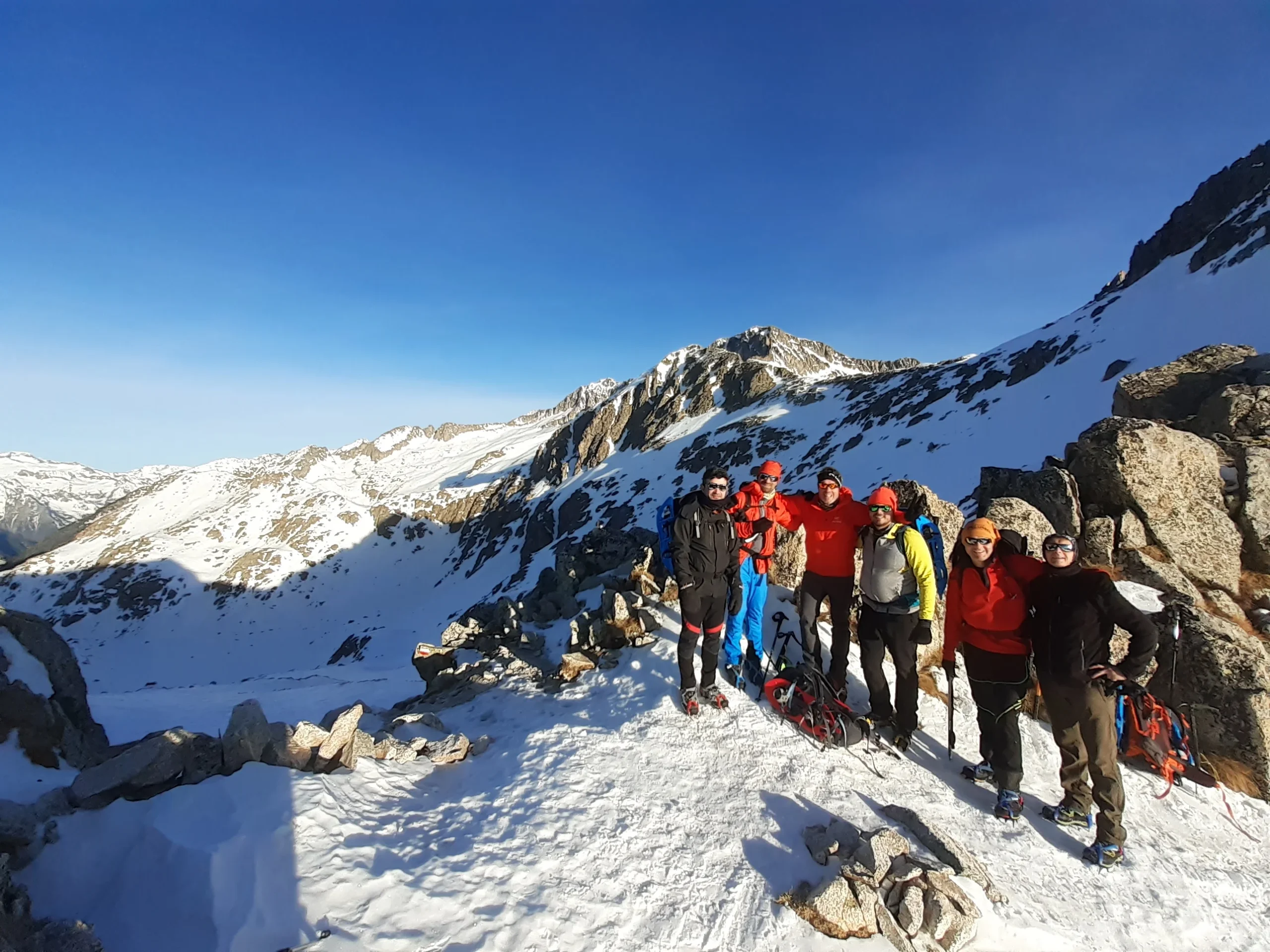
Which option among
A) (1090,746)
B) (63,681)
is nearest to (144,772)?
(63,681)

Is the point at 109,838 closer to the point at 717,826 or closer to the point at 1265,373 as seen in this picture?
the point at 717,826

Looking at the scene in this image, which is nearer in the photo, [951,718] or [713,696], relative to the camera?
[951,718]

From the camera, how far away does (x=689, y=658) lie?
8.18 metres

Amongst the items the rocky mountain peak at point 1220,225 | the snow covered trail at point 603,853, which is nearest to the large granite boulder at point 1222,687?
the snow covered trail at point 603,853

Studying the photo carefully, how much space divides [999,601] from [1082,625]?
34.1 inches

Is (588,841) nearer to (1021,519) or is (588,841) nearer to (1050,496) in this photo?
(1021,519)

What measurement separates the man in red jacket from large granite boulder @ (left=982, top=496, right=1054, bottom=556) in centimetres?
360

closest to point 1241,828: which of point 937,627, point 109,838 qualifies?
point 937,627

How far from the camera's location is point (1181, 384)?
16.6 m

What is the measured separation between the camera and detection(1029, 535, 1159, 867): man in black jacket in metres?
6.18

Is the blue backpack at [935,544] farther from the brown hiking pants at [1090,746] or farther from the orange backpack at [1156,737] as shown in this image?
the orange backpack at [1156,737]

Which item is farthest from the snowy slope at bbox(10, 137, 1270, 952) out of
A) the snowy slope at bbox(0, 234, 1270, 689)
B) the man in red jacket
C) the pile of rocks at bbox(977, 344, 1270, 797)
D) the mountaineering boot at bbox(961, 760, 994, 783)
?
the snowy slope at bbox(0, 234, 1270, 689)

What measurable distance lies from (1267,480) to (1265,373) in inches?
309

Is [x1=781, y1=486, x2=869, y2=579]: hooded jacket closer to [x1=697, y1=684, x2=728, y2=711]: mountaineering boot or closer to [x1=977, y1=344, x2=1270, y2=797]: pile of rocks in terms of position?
[x1=697, y1=684, x2=728, y2=711]: mountaineering boot
